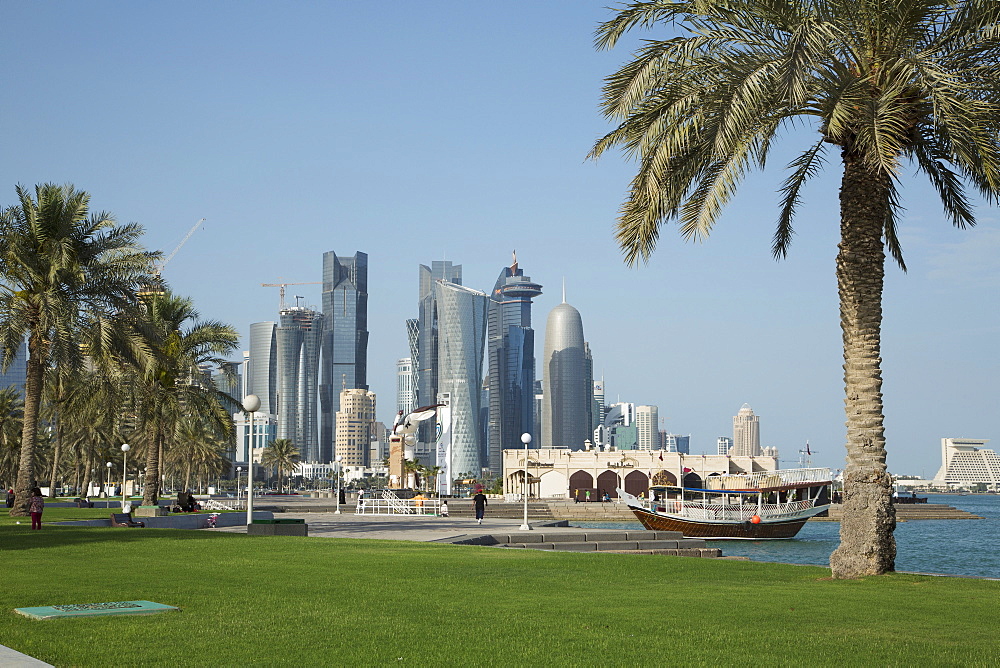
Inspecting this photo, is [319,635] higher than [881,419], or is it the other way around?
[881,419]

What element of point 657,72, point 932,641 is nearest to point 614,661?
point 932,641

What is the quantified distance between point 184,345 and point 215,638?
38.8 m

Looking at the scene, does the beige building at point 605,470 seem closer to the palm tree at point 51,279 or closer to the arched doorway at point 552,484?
the arched doorway at point 552,484

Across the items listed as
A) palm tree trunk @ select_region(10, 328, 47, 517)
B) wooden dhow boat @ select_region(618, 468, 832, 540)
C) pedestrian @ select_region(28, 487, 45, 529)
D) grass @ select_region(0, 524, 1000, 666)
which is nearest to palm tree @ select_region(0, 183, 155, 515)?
palm tree trunk @ select_region(10, 328, 47, 517)

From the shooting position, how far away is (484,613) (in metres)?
10.5

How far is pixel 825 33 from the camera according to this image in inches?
591

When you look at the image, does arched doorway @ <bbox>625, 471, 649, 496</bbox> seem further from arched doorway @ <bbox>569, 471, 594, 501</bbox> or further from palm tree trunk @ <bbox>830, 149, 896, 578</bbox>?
palm tree trunk @ <bbox>830, 149, 896, 578</bbox>

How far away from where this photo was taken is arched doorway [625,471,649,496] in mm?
125938

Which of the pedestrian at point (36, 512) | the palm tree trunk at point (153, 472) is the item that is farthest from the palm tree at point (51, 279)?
the palm tree trunk at point (153, 472)

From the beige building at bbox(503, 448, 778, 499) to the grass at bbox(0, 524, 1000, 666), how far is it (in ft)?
355

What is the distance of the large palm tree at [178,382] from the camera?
43594 millimetres

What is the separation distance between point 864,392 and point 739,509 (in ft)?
160

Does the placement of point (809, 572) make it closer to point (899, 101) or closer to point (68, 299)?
point (899, 101)

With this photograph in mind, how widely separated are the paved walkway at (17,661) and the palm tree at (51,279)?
2645cm
